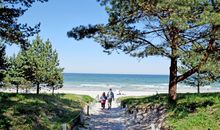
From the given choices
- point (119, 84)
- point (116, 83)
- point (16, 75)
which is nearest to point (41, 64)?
point (16, 75)

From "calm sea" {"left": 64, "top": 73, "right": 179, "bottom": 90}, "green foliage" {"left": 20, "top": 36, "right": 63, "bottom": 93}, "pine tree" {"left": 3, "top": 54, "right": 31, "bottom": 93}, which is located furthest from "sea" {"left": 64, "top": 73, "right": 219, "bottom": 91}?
"pine tree" {"left": 3, "top": 54, "right": 31, "bottom": 93}

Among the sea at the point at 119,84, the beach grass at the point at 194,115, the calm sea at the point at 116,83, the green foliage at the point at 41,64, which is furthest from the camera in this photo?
the calm sea at the point at 116,83

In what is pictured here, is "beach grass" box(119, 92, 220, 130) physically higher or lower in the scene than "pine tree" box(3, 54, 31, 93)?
lower

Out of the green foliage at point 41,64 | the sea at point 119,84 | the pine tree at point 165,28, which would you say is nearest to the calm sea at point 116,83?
the sea at point 119,84

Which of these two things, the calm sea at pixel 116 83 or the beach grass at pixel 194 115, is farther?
the calm sea at pixel 116 83

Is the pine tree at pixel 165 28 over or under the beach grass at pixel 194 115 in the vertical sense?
over

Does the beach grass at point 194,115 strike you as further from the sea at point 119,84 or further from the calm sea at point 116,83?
the calm sea at point 116,83

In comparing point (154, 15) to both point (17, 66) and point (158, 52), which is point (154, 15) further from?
point (17, 66)

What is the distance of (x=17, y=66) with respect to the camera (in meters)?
45.0

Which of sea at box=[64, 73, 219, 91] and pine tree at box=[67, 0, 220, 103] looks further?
sea at box=[64, 73, 219, 91]

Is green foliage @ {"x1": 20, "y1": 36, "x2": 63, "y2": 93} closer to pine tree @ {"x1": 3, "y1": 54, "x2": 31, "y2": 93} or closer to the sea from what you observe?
pine tree @ {"x1": 3, "y1": 54, "x2": 31, "y2": 93}

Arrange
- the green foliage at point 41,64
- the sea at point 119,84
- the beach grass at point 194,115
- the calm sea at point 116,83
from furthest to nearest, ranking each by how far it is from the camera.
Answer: the calm sea at point 116,83
the sea at point 119,84
the green foliage at point 41,64
the beach grass at point 194,115

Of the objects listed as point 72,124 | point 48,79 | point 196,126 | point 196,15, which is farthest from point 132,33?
point 48,79

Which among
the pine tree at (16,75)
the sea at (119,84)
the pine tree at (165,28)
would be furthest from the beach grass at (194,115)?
the sea at (119,84)
